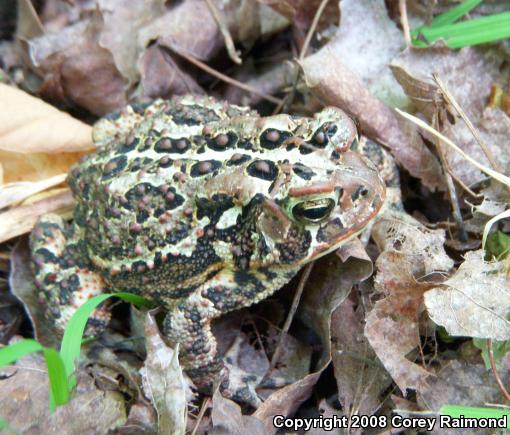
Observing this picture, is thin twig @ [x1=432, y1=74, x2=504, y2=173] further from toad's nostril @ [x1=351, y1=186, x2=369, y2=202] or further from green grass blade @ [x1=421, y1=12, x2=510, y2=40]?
toad's nostril @ [x1=351, y1=186, x2=369, y2=202]

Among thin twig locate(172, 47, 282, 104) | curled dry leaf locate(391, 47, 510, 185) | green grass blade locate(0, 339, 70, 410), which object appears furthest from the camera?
thin twig locate(172, 47, 282, 104)

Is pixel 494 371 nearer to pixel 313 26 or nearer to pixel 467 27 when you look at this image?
pixel 467 27

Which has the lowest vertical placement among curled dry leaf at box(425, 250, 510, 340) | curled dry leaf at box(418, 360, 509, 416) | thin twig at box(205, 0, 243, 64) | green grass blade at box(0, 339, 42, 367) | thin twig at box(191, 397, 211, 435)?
thin twig at box(191, 397, 211, 435)

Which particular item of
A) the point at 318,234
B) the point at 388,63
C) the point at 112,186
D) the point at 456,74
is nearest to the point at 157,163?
the point at 112,186

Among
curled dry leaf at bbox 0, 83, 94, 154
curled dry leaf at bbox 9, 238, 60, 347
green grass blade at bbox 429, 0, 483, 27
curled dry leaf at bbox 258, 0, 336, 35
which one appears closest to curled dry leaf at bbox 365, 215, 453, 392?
green grass blade at bbox 429, 0, 483, 27

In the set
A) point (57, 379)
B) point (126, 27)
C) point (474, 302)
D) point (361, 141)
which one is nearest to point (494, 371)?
point (474, 302)

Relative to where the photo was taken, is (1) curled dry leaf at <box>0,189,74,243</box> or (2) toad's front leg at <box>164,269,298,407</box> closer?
(2) toad's front leg at <box>164,269,298,407</box>

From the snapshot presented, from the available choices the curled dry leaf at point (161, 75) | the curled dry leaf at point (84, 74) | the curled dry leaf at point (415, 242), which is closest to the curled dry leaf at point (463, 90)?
the curled dry leaf at point (415, 242)
